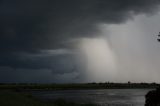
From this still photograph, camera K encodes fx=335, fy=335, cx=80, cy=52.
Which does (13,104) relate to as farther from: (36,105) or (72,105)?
(72,105)

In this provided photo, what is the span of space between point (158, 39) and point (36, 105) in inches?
1104

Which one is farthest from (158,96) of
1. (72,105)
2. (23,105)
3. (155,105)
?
(23,105)

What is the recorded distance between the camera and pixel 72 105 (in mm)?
67375

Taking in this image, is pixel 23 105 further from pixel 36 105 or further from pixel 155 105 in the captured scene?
pixel 155 105

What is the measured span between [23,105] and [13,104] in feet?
8.22

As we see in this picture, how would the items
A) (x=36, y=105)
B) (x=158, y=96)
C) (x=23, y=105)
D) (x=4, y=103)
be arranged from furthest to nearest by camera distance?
1. (x=158, y=96)
2. (x=36, y=105)
3. (x=23, y=105)
4. (x=4, y=103)

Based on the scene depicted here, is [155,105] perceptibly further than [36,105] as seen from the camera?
Yes

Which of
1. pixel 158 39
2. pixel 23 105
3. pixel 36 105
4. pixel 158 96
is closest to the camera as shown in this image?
pixel 23 105

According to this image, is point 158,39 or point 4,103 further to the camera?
point 158,39

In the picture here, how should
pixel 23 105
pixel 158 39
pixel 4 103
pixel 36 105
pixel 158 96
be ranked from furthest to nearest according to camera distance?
1. pixel 158 39
2. pixel 158 96
3. pixel 36 105
4. pixel 23 105
5. pixel 4 103

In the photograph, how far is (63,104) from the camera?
221 feet

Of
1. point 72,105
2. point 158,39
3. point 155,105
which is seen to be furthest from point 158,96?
point 72,105

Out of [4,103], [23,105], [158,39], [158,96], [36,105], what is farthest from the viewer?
[158,39]

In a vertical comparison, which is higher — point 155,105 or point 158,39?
point 158,39
